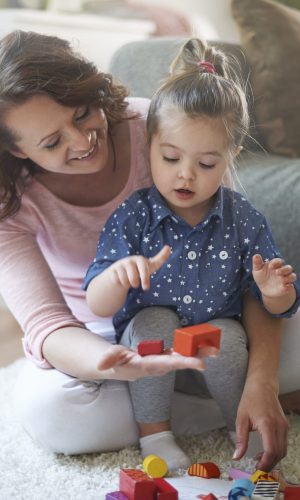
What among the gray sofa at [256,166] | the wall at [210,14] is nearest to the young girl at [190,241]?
the gray sofa at [256,166]

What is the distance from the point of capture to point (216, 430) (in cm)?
142

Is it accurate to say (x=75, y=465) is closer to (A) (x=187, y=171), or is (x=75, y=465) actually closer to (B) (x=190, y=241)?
(B) (x=190, y=241)

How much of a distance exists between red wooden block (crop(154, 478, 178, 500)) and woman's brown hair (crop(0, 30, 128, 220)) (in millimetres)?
501

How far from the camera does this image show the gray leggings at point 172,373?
4.09 feet

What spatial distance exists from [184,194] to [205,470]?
0.43 m

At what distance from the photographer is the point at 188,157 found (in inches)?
46.1

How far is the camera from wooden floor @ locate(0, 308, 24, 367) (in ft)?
6.20

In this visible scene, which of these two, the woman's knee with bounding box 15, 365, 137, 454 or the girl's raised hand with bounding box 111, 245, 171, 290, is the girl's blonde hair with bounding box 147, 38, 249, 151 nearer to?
the girl's raised hand with bounding box 111, 245, 171, 290

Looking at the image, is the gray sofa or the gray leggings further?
the gray sofa

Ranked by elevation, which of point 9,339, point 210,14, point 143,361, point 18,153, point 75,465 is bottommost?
point 9,339

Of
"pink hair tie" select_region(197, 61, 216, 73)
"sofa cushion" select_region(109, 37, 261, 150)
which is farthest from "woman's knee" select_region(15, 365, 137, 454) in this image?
"sofa cushion" select_region(109, 37, 261, 150)

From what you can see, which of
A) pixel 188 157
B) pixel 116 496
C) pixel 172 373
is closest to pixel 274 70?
pixel 188 157

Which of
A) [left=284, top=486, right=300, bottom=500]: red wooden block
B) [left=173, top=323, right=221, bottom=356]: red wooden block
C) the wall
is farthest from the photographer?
the wall

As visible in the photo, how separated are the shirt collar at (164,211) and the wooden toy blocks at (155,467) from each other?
0.36 m
